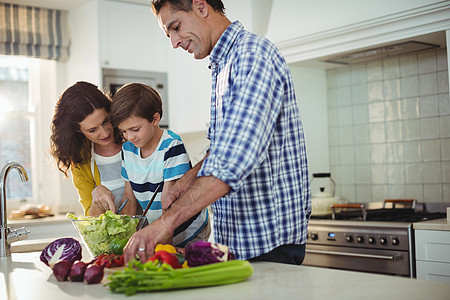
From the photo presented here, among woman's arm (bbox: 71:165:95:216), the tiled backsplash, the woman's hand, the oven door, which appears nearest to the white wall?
the tiled backsplash

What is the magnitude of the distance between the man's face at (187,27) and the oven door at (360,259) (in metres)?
1.71

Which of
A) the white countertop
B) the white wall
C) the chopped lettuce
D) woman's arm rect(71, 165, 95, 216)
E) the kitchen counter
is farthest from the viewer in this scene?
the white wall

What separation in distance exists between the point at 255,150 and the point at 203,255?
10.2 inches

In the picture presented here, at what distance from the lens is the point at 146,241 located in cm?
124

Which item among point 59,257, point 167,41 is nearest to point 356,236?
point 59,257

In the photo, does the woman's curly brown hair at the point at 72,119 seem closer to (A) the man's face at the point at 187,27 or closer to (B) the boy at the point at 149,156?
(B) the boy at the point at 149,156

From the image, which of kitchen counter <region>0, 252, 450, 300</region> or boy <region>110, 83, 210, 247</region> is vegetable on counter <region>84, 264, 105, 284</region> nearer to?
kitchen counter <region>0, 252, 450, 300</region>

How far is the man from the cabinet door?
2678mm

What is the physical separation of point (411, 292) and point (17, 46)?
389 centimetres

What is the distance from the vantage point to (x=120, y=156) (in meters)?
2.06

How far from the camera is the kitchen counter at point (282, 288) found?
0.99m

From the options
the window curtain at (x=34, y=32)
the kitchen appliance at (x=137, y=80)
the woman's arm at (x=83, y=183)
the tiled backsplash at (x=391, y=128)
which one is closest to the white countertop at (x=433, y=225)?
the tiled backsplash at (x=391, y=128)

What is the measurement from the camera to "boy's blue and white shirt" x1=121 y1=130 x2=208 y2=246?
1.81 meters

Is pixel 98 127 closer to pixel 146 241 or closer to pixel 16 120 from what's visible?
pixel 146 241
